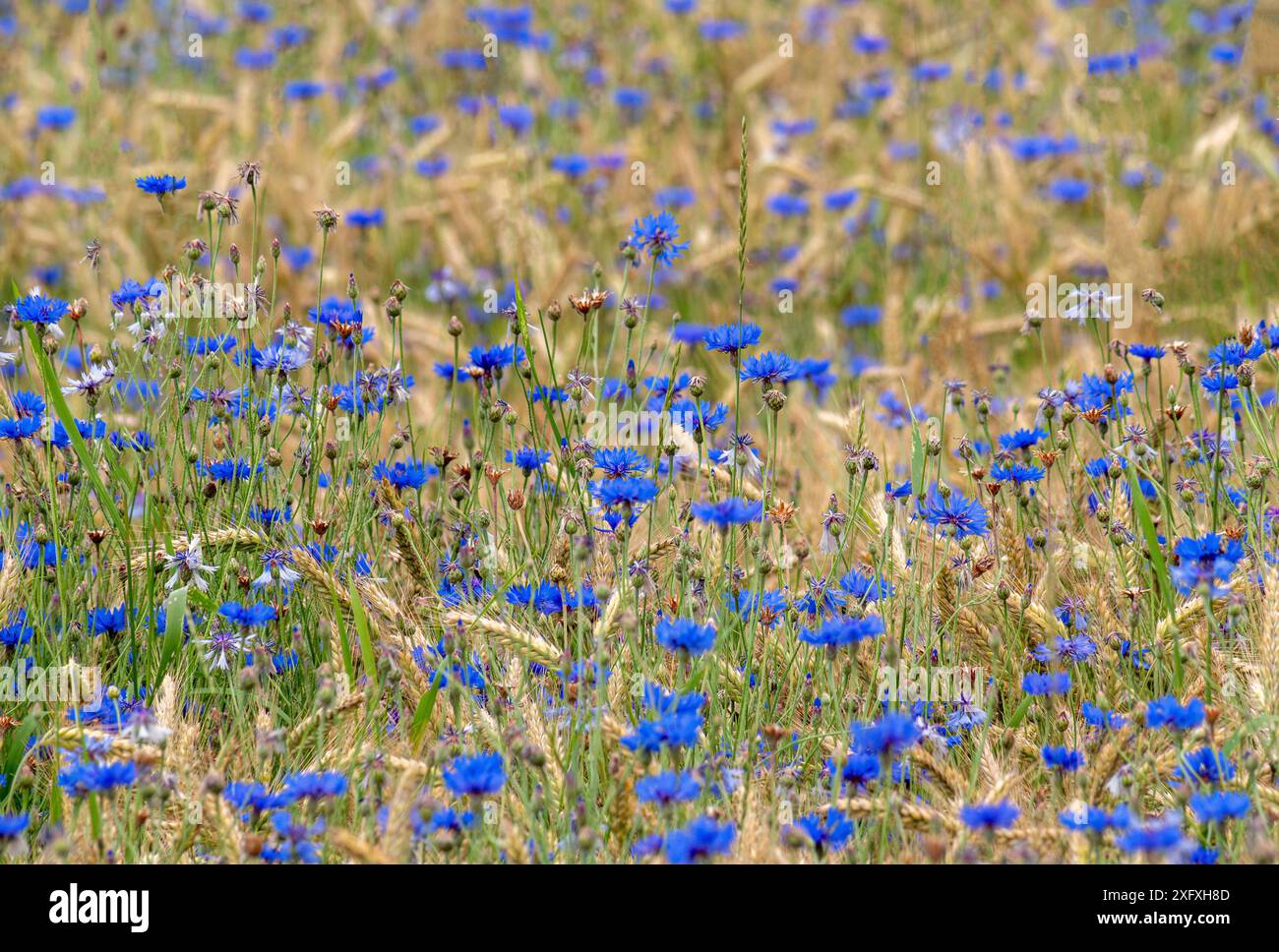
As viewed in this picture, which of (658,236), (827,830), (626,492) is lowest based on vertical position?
(827,830)

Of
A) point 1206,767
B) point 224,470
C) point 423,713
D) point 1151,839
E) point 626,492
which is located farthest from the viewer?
point 224,470

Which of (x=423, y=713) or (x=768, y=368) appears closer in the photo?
(x=423, y=713)

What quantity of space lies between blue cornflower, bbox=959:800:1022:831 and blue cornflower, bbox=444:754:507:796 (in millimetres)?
623

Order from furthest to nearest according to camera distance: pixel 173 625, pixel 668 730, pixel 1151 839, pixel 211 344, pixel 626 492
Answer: pixel 211 344
pixel 173 625
pixel 626 492
pixel 668 730
pixel 1151 839

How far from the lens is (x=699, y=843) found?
1906mm

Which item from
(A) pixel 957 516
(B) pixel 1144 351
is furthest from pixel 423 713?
(B) pixel 1144 351

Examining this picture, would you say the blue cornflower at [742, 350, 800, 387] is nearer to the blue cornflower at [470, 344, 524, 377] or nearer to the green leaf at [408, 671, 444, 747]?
the blue cornflower at [470, 344, 524, 377]

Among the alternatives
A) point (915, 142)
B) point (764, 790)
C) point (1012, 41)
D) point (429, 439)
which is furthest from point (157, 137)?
point (764, 790)

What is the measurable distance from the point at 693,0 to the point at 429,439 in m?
3.81

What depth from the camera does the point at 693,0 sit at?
25.6 ft

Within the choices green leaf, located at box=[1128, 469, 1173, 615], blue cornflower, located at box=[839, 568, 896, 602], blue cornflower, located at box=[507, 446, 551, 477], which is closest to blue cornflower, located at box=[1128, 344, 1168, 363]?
green leaf, located at box=[1128, 469, 1173, 615]

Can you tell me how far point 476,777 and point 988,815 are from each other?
0.68 m

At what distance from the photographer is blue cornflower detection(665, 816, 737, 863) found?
1.91 metres

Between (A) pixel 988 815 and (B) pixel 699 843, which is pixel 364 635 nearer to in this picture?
(B) pixel 699 843
